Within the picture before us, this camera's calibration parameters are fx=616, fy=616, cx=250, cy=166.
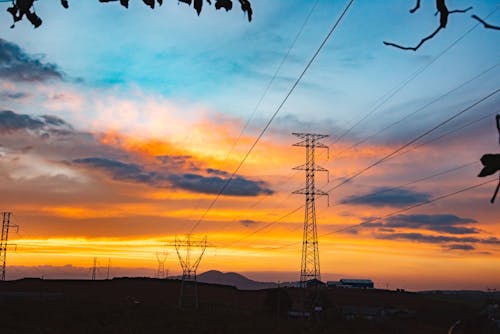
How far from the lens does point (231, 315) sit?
64875 millimetres

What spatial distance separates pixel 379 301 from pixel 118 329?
97.7 m

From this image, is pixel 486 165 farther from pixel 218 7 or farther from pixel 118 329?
pixel 118 329

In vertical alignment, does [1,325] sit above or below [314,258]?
below

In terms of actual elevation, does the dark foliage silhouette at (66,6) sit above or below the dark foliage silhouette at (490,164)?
above

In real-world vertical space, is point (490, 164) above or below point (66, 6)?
below

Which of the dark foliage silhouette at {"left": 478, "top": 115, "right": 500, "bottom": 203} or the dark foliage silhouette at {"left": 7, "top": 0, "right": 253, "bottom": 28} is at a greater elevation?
the dark foliage silhouette at {"left": 7, "top": 0, "right": 253, "bottom": 28}

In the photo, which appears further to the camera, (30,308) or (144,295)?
(144,295)

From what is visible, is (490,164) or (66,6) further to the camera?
(66,6)

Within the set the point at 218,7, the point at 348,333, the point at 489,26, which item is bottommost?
the point at 348,333

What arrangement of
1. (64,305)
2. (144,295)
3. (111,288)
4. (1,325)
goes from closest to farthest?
(1,325) → (64,305) → (144,295) → (111,288)

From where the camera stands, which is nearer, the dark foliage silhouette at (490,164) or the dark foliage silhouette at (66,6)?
the dark foliage silhouette at (490,164)

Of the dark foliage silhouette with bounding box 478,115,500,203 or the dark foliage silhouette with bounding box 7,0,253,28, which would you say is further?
the dark foliage silhouette with bounding box 7,0,253,28

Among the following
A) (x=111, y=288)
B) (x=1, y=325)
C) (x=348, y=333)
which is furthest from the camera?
(x=111, y=288)

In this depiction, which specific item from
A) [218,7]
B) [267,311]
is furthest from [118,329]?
[218,7]
